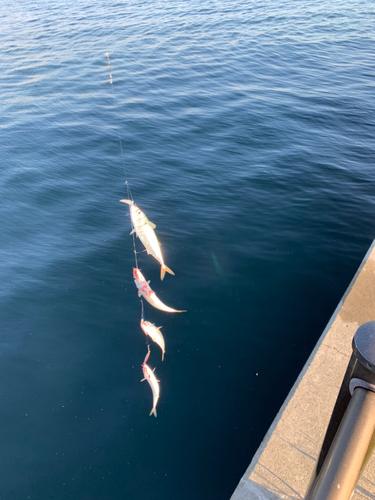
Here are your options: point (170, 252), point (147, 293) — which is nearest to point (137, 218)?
point (147, 293)

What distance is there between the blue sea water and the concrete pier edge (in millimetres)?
914

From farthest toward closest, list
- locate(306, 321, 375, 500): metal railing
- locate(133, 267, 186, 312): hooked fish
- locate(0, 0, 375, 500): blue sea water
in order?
1. locate(0, 0, 375, 500): blue sea water
2. locate(133, 267, 186, 312): hooked fish
3. locate(306, 321, 375, 500): metal railing

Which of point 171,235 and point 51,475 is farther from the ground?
point 171,235

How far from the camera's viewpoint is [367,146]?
13.8 m

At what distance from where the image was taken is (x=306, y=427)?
501 cm

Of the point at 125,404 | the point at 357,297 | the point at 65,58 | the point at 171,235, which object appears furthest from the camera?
the point at 65,58

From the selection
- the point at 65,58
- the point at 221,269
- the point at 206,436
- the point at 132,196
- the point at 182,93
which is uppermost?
the point at 65,58

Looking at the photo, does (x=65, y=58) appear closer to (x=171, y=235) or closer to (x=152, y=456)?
(x=171, y=235)

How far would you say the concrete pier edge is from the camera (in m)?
4.44

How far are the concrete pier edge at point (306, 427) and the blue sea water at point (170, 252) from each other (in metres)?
0.91

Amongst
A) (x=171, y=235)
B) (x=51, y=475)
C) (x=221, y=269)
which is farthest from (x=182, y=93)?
(x=51, y=475)

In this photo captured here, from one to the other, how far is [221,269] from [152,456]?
169 inches

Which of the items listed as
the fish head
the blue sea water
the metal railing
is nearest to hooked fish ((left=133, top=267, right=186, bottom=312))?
the fish head

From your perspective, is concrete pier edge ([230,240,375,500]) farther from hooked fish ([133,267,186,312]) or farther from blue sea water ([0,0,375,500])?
hooked fish ([133,267,186,312])
